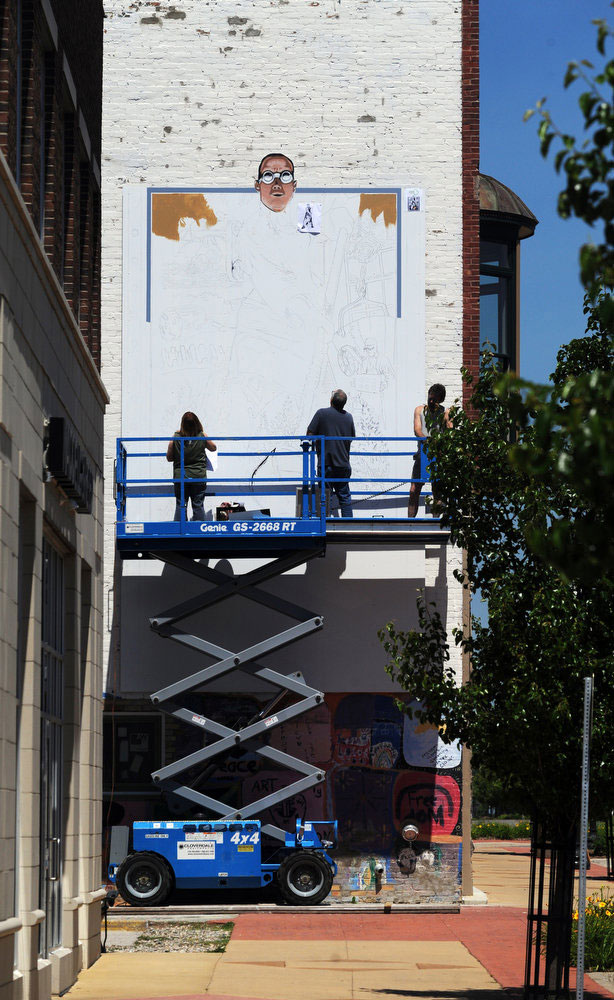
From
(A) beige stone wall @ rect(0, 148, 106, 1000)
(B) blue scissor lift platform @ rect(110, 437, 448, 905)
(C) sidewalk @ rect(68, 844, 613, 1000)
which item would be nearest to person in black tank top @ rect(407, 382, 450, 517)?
(B) blue scissor lift platform @ rect(110, 437, 448, 905)

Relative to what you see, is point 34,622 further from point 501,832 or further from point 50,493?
point 501,832

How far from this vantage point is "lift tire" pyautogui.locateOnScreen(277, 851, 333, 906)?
19.9 metres

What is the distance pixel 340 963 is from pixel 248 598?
279 inches

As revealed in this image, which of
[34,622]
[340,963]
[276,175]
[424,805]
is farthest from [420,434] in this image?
[34,622]

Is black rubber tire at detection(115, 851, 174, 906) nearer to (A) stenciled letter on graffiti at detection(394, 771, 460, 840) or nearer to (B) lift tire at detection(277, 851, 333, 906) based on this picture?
(B) lift tire at detection(277, 851, 333, 906)

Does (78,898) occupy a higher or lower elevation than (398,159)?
lower

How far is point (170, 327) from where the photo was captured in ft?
75.4

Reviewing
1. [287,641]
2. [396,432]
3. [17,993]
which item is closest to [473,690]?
[17,993]

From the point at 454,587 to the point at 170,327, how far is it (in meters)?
5.96

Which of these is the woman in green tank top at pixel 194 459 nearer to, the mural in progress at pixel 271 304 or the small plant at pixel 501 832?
the mural in progress at pixel 271 304

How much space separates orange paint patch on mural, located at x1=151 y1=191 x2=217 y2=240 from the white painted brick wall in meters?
0.27

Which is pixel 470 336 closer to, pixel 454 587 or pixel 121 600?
pixel 454 587

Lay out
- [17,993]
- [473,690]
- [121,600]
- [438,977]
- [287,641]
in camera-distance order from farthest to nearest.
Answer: [121,600], [287,641], [438,977], [473,690], [17,993]

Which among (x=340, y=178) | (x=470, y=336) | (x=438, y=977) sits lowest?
(x=438, y=977)
